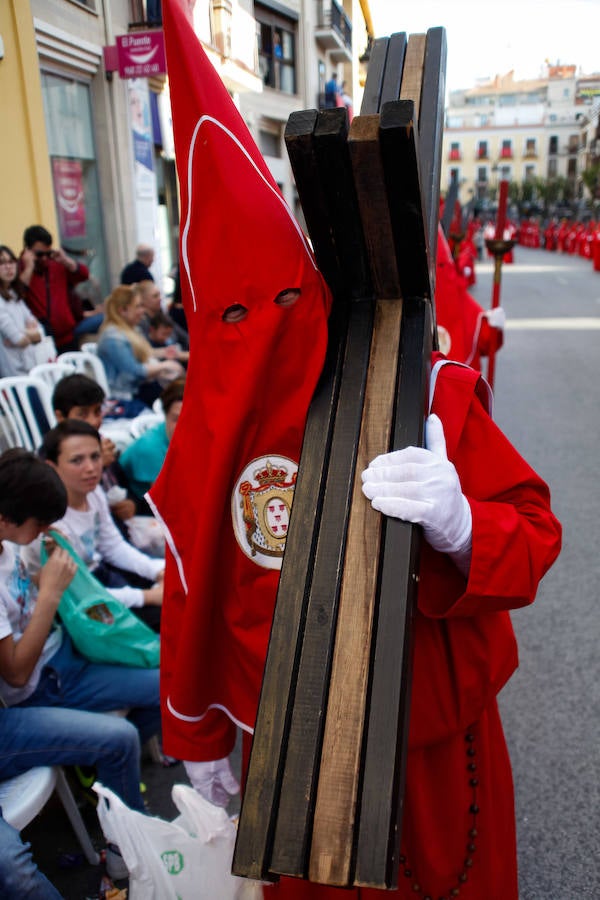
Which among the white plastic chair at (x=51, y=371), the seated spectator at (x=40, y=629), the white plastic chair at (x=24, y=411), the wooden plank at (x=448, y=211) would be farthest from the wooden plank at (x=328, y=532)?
the wooden plank at (x=448, y=211)

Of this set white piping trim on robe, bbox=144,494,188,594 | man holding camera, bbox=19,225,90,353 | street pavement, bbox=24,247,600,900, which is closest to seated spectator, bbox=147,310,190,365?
man holding camera, bbox=19,225,90,353

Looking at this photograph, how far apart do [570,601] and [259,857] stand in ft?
9.77

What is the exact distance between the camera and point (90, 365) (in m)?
4.82

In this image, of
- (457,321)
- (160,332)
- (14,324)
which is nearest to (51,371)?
(14,324)

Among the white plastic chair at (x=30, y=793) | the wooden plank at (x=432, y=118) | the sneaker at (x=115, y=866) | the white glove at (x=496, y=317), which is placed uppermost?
the wooden plank at (x=432, y=118)

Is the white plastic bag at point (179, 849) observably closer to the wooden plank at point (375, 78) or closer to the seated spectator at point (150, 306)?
the wooden plank at point (375, 78)

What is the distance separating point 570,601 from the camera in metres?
3.51

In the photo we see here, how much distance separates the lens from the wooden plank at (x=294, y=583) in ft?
2.93

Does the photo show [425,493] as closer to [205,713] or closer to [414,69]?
[205,713]

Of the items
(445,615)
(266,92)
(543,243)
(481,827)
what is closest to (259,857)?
(445,615)

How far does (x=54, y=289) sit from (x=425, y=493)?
447cm

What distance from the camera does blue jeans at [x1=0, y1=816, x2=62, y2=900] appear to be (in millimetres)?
1567

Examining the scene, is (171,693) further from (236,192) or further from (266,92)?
(266,92)

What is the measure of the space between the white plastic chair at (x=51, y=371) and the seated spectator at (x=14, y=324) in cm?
24
